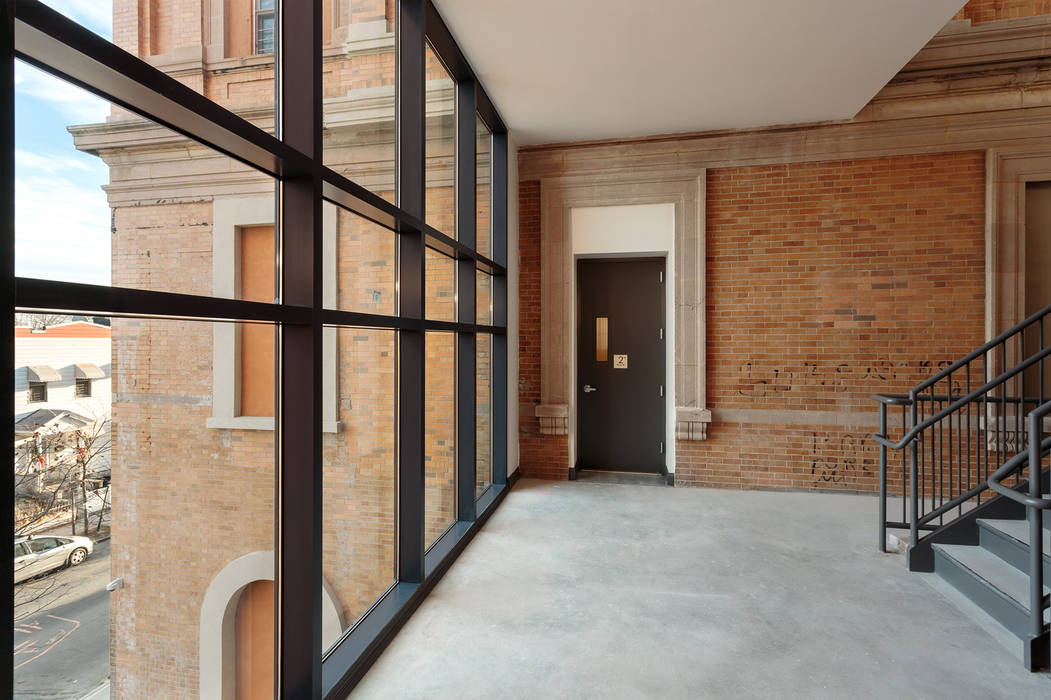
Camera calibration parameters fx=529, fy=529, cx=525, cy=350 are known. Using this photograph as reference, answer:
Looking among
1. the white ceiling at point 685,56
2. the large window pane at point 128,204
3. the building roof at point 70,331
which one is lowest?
the building roof at point 70,331

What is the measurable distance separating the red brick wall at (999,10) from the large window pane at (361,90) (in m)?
4.90

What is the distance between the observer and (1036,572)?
2262mm

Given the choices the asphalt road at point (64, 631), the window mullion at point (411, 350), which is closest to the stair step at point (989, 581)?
the window mullion at point (411, 350)

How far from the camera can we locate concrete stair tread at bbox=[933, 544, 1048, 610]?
8.39 ft

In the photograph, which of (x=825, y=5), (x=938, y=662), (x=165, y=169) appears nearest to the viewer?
(x=165, y=169)

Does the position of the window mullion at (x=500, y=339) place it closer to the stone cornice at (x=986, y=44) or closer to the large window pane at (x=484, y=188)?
the large window pane at (x=484, y=188)

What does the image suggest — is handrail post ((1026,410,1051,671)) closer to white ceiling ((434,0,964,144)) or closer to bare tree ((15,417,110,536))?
white ceiling ((434,0,964,144))

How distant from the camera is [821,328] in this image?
5004mm

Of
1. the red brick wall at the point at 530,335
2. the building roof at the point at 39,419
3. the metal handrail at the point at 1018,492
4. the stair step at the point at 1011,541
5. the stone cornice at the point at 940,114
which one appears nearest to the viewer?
the building roof at the point at 39,419

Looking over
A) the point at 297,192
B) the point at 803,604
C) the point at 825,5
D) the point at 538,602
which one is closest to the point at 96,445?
the point at 297,192

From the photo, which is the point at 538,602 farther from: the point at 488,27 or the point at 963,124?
the point at 963,124

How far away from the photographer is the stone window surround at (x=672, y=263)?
5184mm

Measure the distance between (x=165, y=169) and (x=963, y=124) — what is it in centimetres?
603

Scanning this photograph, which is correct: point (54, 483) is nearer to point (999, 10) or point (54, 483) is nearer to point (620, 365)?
point (620, 365)
